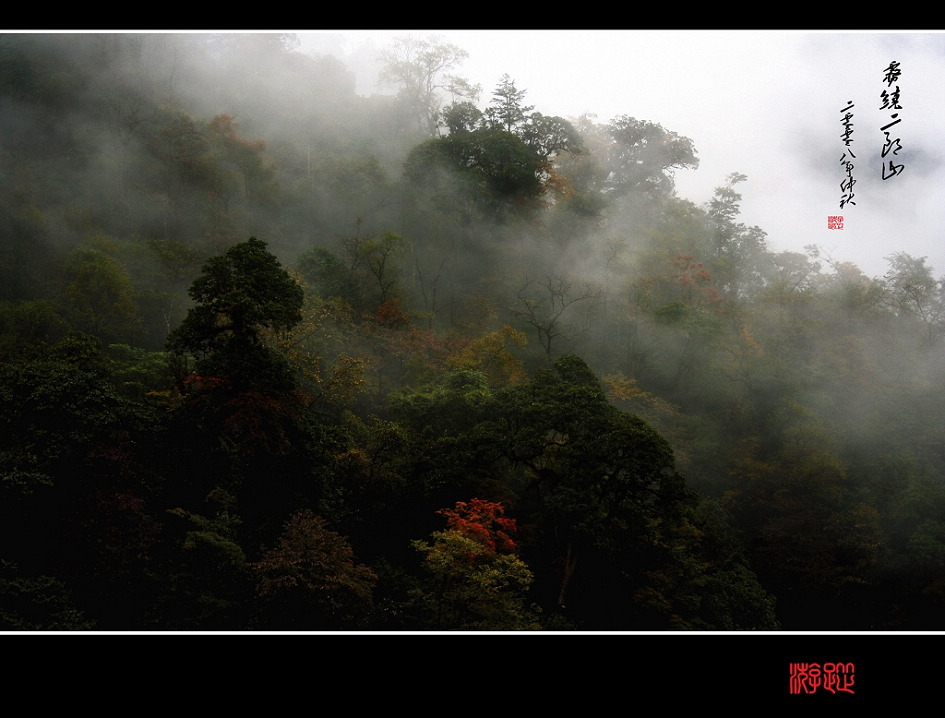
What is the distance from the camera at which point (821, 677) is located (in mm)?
6523

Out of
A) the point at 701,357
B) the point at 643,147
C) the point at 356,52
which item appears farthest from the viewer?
the point at 356,52

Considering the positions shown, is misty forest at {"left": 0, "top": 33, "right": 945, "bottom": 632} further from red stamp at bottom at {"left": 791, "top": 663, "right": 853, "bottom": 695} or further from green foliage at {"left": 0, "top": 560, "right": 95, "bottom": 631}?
red stamp at bottom at {"left": 791, "top": 663, "right": 853, "bottom": 695}

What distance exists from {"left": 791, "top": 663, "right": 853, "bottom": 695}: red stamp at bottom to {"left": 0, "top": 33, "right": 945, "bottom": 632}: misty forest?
23.1 feet

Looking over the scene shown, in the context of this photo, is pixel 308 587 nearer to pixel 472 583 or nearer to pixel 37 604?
pixel 472 583

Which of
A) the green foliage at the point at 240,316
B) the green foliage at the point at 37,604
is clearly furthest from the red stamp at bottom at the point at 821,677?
the green foliage at the point at 37,604

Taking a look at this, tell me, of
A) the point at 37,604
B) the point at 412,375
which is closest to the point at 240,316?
the point at 37,604

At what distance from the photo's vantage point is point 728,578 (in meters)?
16.3

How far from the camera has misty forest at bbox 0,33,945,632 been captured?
484 inches

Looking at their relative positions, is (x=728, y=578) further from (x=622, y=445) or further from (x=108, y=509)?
(x=108, y=509)

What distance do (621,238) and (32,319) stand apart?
2285 cm

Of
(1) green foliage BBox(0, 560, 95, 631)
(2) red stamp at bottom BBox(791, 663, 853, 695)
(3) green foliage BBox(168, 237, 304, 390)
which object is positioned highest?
(3) green foliage BBox(168, 237, 304, 390)

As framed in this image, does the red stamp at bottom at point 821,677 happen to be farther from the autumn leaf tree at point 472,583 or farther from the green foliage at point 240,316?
the green foliage at point 240,316

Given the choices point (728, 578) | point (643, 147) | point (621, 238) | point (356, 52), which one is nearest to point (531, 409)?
point (728, 578)

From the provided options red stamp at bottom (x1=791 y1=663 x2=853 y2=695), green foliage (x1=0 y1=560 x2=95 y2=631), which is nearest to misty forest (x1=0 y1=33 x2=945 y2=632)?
green foliage (x1=0 y1=560 x2=95 y2=631)
